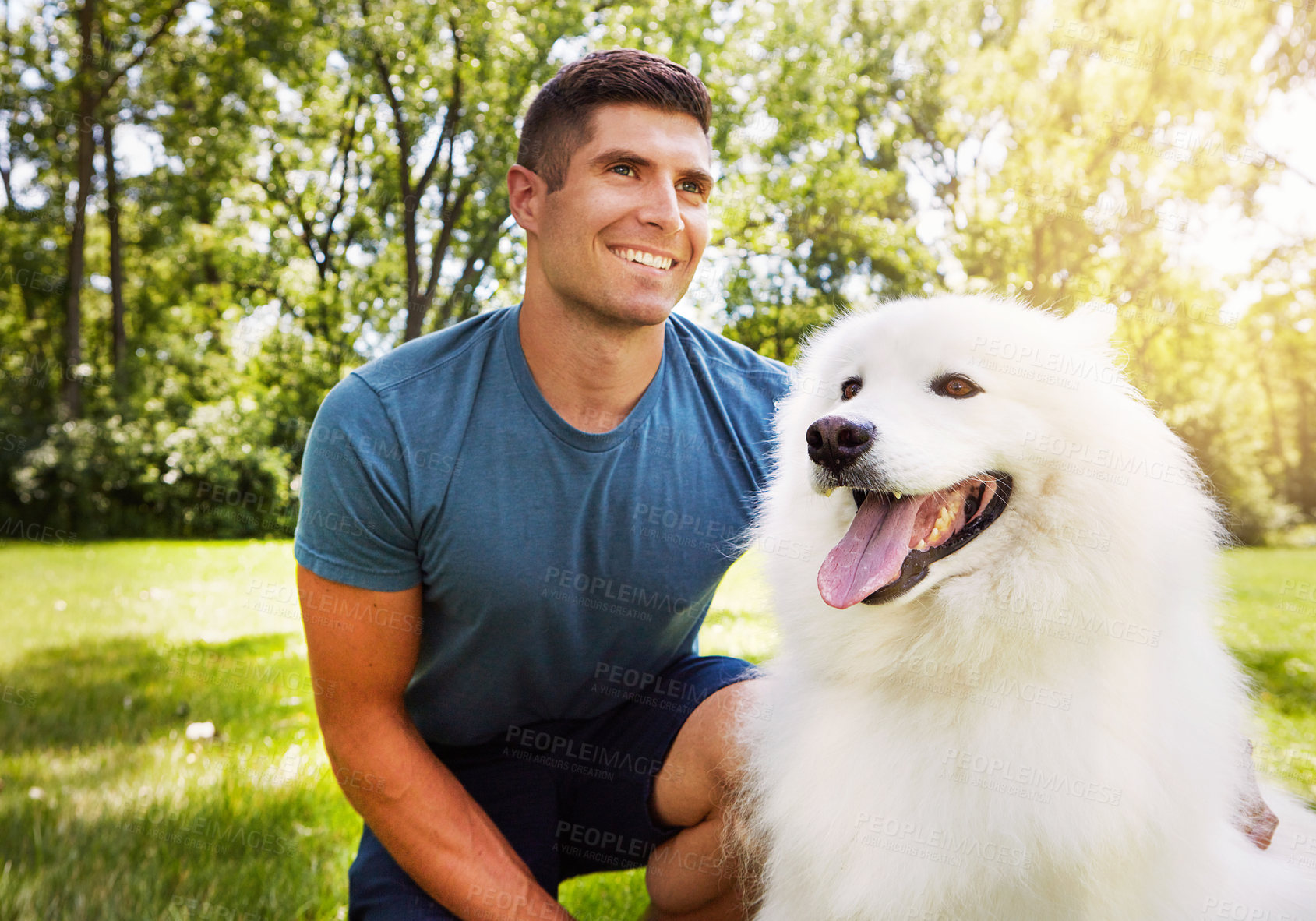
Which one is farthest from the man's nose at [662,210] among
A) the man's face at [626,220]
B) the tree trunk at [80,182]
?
the tree trunk at [80,182]

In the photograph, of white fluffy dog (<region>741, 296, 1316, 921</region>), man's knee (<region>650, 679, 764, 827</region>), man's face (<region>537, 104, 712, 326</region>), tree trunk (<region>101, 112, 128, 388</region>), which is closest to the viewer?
white fluffy dog (<region>741, 296, 1316, 921</region>)

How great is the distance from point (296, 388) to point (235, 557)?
6.32m

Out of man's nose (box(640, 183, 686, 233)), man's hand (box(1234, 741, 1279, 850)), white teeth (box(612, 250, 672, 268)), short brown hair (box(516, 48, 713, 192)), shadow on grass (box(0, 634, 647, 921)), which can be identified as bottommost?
shadow on grass (box(0, 634, 647, 921))

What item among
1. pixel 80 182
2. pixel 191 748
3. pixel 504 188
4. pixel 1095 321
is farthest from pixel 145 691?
pixel 80 182

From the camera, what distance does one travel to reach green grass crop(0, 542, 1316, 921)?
2.72 m

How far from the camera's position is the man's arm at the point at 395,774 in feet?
7.15

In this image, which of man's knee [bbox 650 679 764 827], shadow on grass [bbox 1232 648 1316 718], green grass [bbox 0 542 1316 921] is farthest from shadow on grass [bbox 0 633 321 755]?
shadow on grass [bbox 1232 648 1316 718]

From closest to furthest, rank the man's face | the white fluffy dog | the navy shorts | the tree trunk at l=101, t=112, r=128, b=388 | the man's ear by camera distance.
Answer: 1. the white fluffy dog
2. the man's face
3. the navy shorts
4. the man's ear
5. the tree trunk at l=101, t=112, r=128, b=388

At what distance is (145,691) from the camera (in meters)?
5.04

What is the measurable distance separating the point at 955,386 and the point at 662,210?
3.37ft

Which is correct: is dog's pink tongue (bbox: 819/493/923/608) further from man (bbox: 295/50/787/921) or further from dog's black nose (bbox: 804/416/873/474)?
man (bbox: 295/50/787/921)

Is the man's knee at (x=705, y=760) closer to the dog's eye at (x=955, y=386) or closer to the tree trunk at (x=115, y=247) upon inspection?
the dog's eye at (x=955, y=386)

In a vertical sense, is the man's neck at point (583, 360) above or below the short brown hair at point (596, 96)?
below

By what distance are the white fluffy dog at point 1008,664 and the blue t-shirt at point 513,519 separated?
64 centimetres
